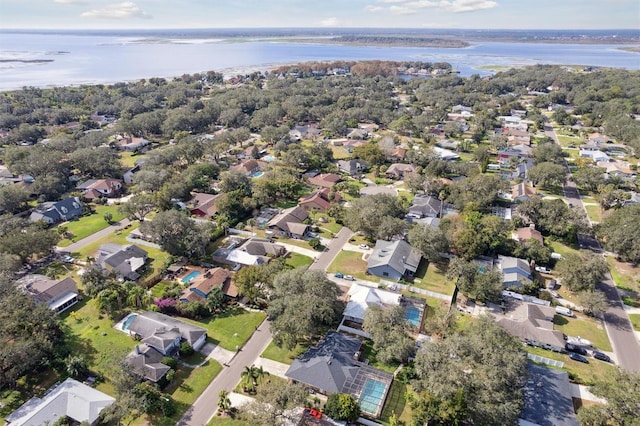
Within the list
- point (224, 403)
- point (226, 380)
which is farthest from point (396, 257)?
point (224, 403)

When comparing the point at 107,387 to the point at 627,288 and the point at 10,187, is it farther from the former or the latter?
the point at 627,288

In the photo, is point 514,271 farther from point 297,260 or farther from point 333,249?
point 297,260

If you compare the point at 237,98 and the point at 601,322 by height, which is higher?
the point at 237,98

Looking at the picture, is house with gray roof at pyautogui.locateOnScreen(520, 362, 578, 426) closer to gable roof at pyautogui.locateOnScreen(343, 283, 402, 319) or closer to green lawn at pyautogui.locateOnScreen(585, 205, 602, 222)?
gable roof at pyautogui.locateOnScreen(343, 283, 402, 319)

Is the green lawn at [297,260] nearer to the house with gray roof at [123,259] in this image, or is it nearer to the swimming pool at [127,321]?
the house with gray roof at [123,259]

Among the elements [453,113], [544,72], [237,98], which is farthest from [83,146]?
[544,72]

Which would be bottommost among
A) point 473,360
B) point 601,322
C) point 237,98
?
point 601,322

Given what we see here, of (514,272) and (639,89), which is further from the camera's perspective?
(639,89)

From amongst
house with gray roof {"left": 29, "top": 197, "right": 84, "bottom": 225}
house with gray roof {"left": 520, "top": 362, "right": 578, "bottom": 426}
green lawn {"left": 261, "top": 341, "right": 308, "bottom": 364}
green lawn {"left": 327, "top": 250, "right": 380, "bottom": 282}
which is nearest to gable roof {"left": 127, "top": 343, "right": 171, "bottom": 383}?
green lawn {"left": 261, "top": 341, "right": 308, "bottom": 364}
